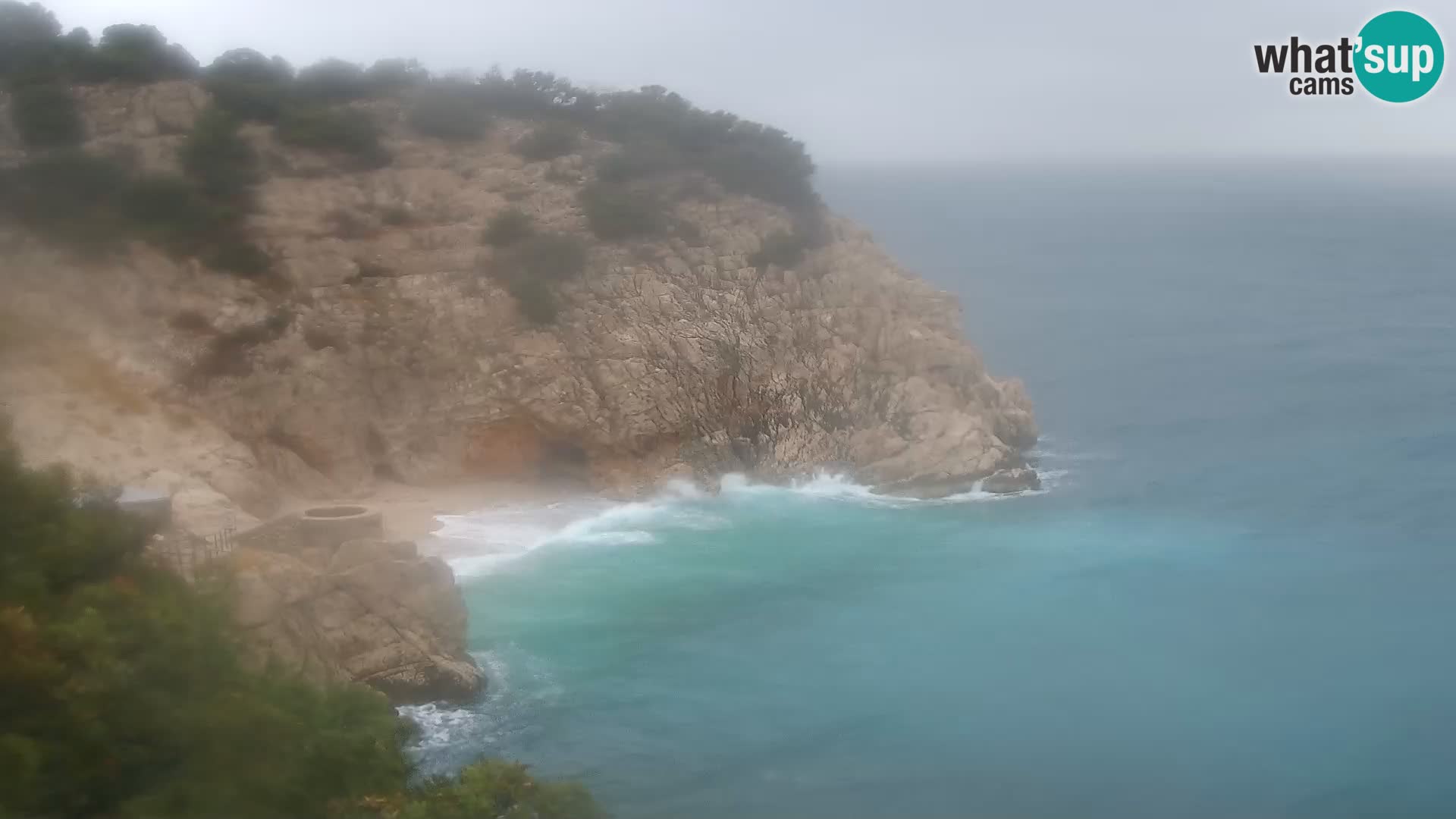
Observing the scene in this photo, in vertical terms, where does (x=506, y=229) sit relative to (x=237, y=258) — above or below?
above

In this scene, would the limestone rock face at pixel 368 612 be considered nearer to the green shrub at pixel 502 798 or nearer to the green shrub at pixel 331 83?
the green shrub at pixel 502 798

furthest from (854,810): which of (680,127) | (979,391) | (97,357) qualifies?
(680,127)

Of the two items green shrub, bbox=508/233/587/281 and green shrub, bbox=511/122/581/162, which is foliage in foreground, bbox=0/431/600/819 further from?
green shrub, bbox=511/122/581/162

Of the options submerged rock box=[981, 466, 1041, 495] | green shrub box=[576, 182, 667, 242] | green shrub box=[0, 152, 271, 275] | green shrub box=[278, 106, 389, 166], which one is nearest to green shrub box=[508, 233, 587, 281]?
green shrub box=[576, 182, 667, 242]

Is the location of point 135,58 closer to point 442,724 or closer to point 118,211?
point 118,211

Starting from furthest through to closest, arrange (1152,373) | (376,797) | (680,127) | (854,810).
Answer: (1152,373) < (680,127) < (854,810) < (376,797)

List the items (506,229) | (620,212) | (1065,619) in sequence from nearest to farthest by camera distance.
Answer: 1. (1065,619)
2. (506,229)
3. (620,212)

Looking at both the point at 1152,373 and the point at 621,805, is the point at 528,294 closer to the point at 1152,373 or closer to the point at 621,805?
the point at 621,805

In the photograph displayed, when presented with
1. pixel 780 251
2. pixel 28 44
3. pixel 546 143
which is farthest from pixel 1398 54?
pixel 28 44
